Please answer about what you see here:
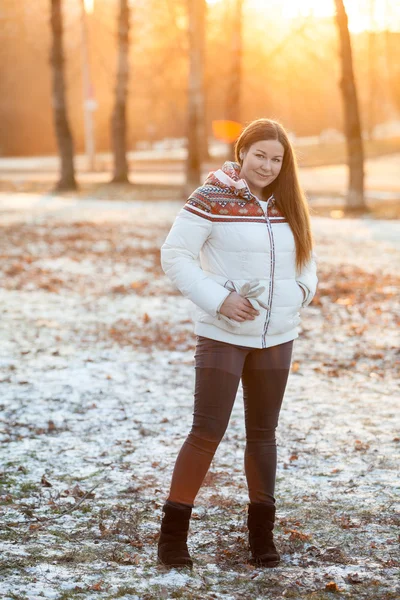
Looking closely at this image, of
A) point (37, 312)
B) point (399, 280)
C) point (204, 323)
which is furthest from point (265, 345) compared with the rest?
point (399, 280)

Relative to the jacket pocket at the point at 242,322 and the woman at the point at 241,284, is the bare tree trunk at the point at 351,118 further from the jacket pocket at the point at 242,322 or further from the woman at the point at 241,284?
the jacket pocket at the point at 242,322

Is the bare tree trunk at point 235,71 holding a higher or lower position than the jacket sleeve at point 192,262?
higher

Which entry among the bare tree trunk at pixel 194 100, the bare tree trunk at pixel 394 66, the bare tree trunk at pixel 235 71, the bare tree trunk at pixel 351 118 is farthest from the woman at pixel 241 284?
the bare tree trunk at pixel 394 66

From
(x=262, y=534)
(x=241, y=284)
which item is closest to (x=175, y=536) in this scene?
(x=262, y=534)

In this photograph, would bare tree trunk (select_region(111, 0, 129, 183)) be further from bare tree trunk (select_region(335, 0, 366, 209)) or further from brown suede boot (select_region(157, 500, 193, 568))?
brown suede boot (select_region(157, 500, 193, 568))

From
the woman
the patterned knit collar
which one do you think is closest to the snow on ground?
the woman

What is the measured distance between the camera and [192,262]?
346 cm

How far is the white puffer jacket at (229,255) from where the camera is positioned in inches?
135

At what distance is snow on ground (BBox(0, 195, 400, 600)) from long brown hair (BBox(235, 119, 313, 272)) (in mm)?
1327

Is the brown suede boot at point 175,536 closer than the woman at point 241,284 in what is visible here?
No

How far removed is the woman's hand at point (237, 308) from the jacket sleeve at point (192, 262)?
0.02 m

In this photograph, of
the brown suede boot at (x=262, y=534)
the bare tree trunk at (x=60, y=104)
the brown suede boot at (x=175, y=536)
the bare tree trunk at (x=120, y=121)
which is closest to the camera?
the brown suede boot at (x=175, y=536)

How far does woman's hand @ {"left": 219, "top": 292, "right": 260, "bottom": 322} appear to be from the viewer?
3.36m

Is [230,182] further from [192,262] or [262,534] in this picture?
[262,534]
